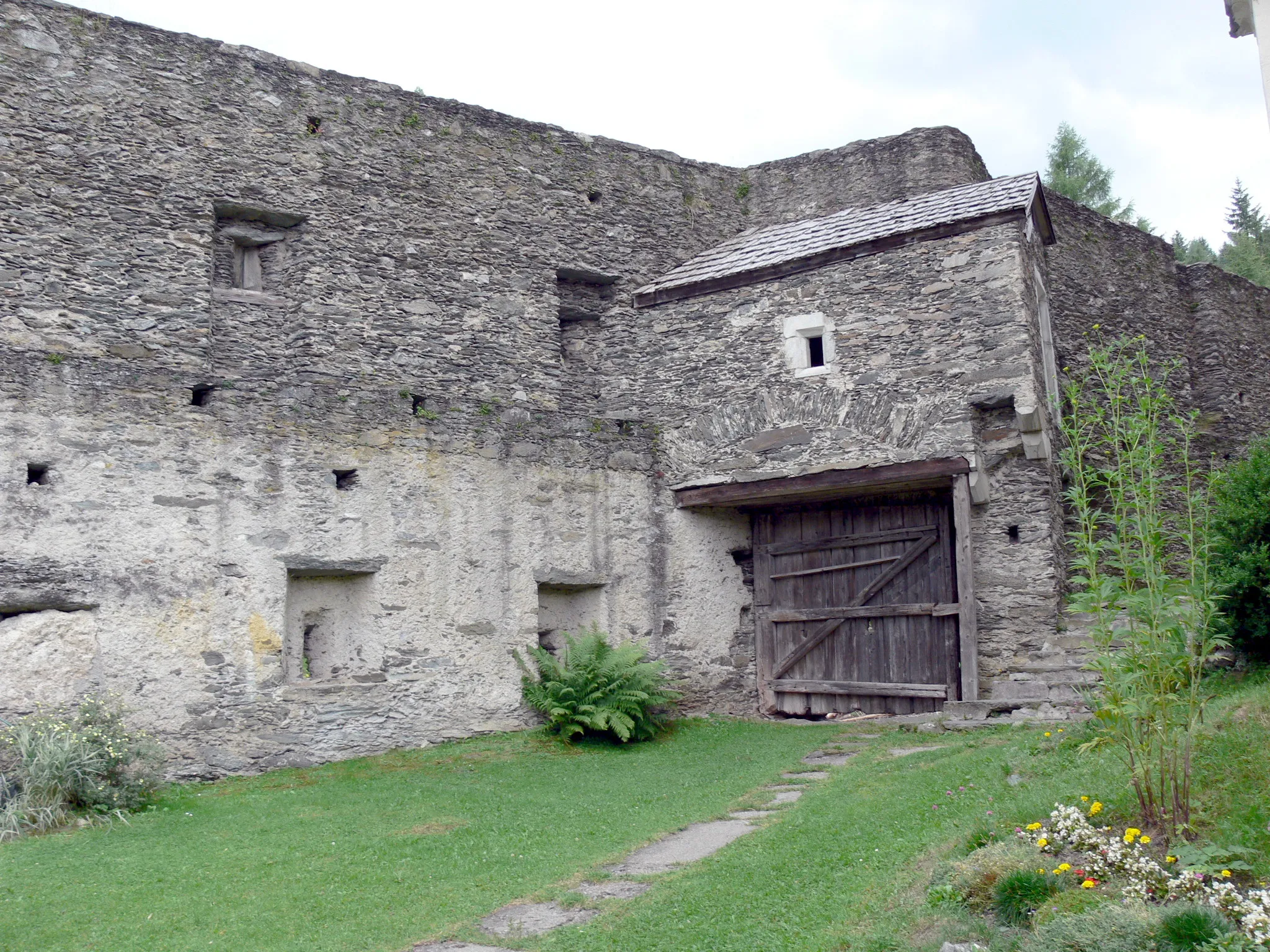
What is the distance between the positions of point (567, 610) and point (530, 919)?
6.37 metres

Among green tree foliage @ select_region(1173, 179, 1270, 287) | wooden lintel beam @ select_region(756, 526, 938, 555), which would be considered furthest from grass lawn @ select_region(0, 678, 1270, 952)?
green tree foliage @ select_region(1173, 179, 1270, 287)

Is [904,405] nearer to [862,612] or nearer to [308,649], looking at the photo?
[862,612]

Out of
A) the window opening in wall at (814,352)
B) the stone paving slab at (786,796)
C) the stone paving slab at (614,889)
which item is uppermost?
the window opening in wall at (814,352)

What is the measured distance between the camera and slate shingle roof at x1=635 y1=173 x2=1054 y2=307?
11.5 meters

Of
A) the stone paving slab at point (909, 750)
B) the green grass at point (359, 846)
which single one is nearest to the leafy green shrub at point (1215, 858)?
the green grass at point (359, 846)

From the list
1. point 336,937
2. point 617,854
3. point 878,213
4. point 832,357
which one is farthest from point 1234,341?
point 336,937

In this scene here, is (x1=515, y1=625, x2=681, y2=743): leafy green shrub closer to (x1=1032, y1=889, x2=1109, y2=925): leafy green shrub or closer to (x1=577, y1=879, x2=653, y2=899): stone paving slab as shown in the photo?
(x1=577, y1=879, x2=653, y2=899): stone paving slab

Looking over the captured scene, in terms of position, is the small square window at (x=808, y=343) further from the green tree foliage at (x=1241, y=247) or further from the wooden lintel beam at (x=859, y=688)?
the green tree foliage at (x=1241, y=247)

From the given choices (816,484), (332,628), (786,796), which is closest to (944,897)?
(786,796)

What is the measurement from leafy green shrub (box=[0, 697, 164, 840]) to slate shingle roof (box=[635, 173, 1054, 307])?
7.54 m

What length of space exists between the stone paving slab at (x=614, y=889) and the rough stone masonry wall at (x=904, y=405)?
533cm

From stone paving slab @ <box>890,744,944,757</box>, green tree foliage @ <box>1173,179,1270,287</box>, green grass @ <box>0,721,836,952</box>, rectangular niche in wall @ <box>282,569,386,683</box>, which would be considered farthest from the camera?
green tree foliage @ <box>1173,179,1270,287</box>

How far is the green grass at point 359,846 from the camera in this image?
5414mm

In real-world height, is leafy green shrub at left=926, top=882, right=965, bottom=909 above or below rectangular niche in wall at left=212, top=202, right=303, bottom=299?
below
